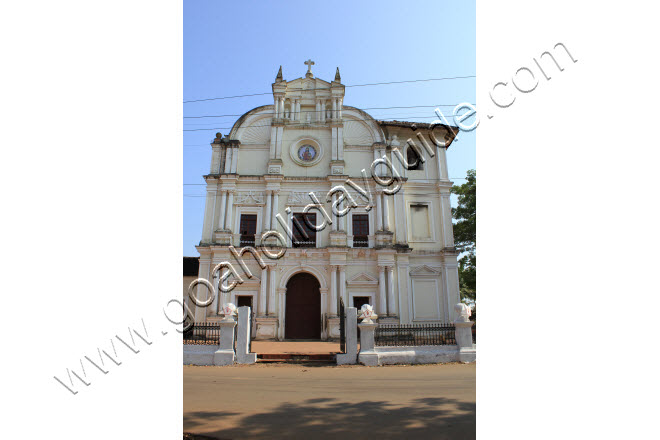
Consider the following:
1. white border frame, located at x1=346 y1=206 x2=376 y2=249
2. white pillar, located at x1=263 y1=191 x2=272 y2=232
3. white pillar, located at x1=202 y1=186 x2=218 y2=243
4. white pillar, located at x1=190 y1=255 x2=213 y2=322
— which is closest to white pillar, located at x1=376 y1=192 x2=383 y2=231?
white border frame, located at x1=346 y1=206 x2=376 y2=249

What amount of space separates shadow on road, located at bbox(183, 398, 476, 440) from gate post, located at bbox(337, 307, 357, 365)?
439 centimetres

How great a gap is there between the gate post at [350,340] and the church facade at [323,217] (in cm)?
593

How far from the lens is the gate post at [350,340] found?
9477mm

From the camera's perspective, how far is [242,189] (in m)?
17.8

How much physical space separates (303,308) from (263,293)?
1977 millimetres

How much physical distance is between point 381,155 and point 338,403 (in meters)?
14.6

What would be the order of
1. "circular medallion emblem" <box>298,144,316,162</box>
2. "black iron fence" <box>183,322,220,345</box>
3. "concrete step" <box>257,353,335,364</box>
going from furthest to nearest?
"circular medallion emblem" <box>298,144,316,162</box> → "concrete step" <box>257,353,335,364</box> → "black iron fence" <box>183,322,220,345</box>

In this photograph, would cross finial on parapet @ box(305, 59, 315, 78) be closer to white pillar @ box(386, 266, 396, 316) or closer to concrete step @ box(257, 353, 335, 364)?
white pillar @ box(386, 266, 396, 316)

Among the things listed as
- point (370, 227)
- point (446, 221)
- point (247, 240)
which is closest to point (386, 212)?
point (370, 227)

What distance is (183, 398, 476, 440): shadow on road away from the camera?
3893 mm

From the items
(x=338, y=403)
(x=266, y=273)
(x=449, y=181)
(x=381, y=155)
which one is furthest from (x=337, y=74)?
(x=338, y=403)

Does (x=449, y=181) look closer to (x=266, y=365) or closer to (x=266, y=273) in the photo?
(x=266, y=273)

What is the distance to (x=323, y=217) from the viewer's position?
1733 centimetres

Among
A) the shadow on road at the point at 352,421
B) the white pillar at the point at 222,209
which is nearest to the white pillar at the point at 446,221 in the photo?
the white pillar at the point at 222,209
